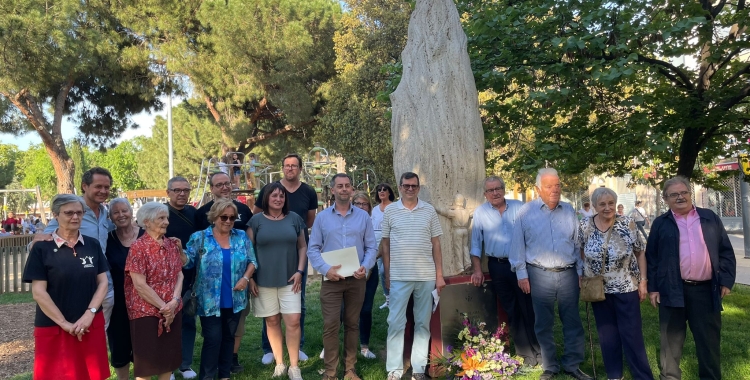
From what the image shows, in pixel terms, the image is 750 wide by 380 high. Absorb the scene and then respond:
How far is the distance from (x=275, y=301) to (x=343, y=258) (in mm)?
749

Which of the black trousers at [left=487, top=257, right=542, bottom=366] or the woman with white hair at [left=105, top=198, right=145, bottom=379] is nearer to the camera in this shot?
the woman with white hair at [left=105, top=198, right=145, bottom=379]

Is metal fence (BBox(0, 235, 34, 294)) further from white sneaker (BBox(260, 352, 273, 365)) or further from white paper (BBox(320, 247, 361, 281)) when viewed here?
white paper (BBox(320, 247, 361, 281))

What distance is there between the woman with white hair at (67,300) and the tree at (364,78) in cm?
1519

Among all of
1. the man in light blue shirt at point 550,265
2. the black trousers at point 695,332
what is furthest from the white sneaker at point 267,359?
the black trousers at point 695,332

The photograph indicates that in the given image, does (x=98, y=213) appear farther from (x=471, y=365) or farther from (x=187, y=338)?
(x=471, y=365)

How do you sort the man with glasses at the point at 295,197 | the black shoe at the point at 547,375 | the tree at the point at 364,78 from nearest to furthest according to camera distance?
the black shoe at the point at 547,375 < the man with glasses at the point at 295,197 < the tree at the point at 364,78

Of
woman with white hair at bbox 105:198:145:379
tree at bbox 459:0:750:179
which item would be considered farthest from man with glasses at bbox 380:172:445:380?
tree at bbox 459:0:750:179

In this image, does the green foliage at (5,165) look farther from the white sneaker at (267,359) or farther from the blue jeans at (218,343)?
the blue jeans at (218,343)

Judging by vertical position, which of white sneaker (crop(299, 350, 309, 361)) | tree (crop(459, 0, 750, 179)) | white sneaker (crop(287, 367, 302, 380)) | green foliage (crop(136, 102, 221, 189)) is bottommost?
white sneaker (crop(299, 350, 309, 361))

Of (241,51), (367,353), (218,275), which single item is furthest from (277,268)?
(241,51)

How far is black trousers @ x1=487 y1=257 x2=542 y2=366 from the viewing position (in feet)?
16.9

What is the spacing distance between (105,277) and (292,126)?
668 inches

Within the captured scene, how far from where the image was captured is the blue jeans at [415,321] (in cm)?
477

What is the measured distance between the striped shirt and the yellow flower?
70 cm
